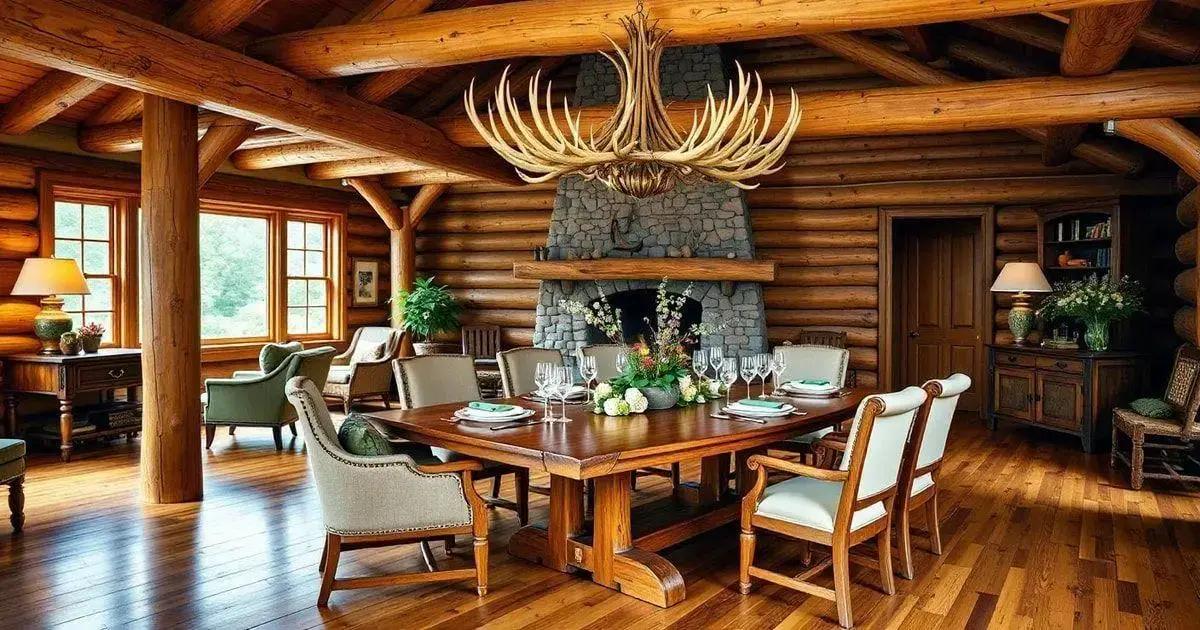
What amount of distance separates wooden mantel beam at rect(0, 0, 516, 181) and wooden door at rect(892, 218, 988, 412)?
5736 mm

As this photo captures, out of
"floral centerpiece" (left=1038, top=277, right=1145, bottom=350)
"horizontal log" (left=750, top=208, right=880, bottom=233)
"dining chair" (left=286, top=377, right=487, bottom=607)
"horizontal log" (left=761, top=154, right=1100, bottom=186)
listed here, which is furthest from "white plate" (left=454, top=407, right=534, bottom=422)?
"horizontal log" (left=761, top=154, right=1100, bottom=186)

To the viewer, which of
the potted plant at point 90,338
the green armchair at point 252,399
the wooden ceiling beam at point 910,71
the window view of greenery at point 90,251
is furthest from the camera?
the window view of greenery at point 90,251

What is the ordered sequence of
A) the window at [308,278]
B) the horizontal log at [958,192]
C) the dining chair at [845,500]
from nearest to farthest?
the dining chair at [845,500], the horizontal log at [958,192], the window at [308,278]

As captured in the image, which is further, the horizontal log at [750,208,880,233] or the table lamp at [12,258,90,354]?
the horizontal log at [750,208,880,233]

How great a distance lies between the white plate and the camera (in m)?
3.89

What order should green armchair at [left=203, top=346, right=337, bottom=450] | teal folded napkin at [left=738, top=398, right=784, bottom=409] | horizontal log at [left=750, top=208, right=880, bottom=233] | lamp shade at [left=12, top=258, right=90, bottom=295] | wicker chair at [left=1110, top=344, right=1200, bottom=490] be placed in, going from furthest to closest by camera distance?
horizontal log at [left=750, top=208, right=880, bottom=233]
green armchair at [left=203, top=346, right=337, bottom=450]
lamp shade at [left=12, top=258, right=90, bottom=295]
wicker chair at [left=1110, top=344, right=1200, bottom=490]
teal folded napkin at [left=738, top=398, right=784, bottom=409]

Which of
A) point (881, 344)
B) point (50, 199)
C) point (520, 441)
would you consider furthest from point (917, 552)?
point (50, 199)

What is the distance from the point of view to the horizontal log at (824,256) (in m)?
9.05

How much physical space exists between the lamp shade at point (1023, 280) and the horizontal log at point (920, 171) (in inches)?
49.2

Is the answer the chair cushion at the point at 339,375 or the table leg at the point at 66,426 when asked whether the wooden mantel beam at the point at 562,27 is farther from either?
the chair cushion at the point at 339,375

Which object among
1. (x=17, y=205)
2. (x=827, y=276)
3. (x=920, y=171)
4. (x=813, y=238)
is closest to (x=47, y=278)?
(x=17, y=205)

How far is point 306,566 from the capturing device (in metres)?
4.06

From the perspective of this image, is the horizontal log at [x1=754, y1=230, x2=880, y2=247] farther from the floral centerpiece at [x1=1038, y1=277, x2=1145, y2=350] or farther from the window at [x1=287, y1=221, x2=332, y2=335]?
the window at [x1=287, y1=221, x2=332, y2=335]

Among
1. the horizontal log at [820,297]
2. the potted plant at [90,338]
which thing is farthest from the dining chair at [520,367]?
the horizontal log at [820,297]
